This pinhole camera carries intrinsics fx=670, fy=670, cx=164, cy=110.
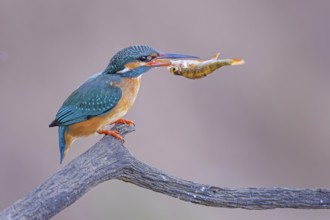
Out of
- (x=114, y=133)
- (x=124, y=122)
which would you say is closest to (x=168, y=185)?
(x=114, y=133)

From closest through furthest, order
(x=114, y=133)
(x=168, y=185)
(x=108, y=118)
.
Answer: (x=168, y=185)
(x=114, y=133)
(x=108, y=118)

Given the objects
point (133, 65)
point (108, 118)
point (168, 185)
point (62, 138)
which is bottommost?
point (168, 185)

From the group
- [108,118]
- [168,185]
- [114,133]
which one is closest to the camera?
[168,185]

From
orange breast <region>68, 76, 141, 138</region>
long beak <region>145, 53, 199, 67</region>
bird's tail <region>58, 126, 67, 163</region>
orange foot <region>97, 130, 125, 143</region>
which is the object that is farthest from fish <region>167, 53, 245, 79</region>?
bird's tail <region>58, 126, 67, 163</region>

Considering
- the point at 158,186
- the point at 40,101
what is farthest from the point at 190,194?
the point at 40,101

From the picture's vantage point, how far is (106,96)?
2457 mm

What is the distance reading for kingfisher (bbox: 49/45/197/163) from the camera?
2404mm

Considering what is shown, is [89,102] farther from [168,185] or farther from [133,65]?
[168,185]

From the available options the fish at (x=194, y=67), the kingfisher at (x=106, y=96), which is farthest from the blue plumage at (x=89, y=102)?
the fish at (x=194, y=67)

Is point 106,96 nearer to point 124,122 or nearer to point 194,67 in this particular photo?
point 124,122

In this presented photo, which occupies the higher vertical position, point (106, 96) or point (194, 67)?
point (194, 67)

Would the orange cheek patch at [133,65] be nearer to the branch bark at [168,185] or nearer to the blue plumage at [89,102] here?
the blue plumage at [89,102]

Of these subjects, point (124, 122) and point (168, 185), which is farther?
point (124, 122)

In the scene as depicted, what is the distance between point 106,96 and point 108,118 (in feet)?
0.30
